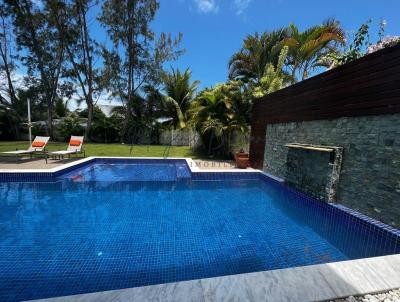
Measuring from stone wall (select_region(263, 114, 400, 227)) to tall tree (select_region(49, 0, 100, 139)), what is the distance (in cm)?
1844

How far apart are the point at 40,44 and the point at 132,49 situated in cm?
734

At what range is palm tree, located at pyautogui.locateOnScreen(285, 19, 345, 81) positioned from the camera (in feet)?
34.9

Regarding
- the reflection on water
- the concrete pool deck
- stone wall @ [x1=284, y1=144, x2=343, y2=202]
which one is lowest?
the reflection on water

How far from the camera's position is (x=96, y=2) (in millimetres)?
16656

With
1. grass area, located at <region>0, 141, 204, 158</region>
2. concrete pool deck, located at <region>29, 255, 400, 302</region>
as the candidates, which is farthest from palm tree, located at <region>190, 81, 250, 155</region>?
concrete pool deck, located at <region>29, 255, 400, 302</region>

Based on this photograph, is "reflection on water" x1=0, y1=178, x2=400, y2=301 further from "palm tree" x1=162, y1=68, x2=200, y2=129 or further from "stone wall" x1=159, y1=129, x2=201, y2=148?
"palm tree" x1=162, y1=68, x2=200, y2=129

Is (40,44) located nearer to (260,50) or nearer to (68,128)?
(68,128)

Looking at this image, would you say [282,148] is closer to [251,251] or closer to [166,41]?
[251,251]

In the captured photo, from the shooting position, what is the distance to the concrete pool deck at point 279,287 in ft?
6.14

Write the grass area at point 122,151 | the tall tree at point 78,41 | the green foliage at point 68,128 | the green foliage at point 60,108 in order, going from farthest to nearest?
the green foliage at point 60,108, the green foliage at point 68,128, the tall tree at point 78,41, the grass area at point 122,151

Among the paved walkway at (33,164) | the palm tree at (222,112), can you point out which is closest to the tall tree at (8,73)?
the paved walkway at (33,164)

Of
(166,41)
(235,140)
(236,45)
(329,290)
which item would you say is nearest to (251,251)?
(329,290)

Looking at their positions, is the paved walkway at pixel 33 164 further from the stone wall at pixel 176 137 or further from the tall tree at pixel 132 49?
the tall tree at pixel 132 49

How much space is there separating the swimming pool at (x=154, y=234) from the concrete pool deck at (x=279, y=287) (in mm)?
797
